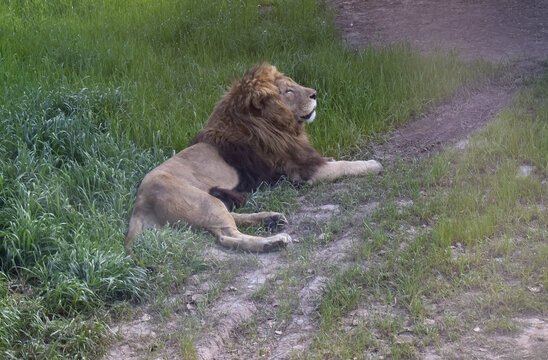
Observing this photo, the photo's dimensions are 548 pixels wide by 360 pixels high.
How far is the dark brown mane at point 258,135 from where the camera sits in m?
5.11

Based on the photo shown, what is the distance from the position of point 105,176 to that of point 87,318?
1737 mm

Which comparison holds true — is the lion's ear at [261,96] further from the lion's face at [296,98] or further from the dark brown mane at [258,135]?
the lion's face at [296,98]

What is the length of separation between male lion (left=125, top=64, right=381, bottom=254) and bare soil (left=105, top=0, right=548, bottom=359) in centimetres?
22

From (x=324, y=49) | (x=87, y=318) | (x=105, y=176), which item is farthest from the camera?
(x=324, y=49)

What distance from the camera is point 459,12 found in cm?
842

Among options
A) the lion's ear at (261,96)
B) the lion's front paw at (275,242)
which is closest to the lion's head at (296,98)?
the lion's ear at (261,96)

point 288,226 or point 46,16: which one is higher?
point 46,16

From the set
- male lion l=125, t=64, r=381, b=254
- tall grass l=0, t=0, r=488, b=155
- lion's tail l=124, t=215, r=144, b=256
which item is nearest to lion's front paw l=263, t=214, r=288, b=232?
male lion l=125, t=64, r=381, b=254

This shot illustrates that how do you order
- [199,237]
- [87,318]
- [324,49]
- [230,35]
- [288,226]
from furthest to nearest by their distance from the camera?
[230,35], [324,49], [288,226], [199,237], [87,318]

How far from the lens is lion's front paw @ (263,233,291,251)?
4254 mm

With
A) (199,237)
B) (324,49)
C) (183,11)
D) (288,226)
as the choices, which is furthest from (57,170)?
(183,11)

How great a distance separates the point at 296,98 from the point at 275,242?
162 centimetres

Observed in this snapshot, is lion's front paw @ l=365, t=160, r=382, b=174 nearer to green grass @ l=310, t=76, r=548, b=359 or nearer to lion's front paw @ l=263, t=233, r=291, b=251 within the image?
green grass @ l=310, t=76, r=548, b=359

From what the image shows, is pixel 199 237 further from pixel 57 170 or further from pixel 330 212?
pixel 57 170
